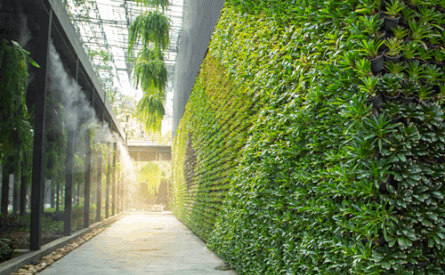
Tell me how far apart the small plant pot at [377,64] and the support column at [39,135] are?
381cm

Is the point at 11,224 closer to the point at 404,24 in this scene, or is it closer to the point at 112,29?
the point at 404,24

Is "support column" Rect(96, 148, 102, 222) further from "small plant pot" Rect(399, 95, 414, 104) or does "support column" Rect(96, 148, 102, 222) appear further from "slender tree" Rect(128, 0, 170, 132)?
"small plant pot" Rect(399, 95, 414, 104)

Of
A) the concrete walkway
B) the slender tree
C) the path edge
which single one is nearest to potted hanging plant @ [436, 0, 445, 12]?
the concrete walkway

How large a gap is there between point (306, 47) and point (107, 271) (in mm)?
2892

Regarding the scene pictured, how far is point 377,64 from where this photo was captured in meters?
1.33

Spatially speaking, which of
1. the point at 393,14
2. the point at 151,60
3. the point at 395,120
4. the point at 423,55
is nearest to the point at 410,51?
the point at 423,55

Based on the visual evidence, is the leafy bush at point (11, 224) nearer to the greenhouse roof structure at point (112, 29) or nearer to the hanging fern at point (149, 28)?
the hanging fern at point (149, 28)

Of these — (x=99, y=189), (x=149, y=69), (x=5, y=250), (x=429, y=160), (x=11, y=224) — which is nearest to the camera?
(x=429, y=160)

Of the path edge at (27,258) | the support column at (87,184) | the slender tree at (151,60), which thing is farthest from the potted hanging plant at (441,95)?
the slender tree at (151,60)

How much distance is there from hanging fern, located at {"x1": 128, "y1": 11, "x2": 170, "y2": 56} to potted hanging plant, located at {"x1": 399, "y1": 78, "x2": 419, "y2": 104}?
8263 millimetres

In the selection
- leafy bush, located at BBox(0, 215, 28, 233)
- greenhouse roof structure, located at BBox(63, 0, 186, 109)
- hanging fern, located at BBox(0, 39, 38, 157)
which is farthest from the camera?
greenhouse roof structure, located at BBox(63, 0, 186, 109)

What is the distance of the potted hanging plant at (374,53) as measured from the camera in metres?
1.32

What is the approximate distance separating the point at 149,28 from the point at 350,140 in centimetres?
825

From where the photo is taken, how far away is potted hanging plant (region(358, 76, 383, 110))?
4.24ft
